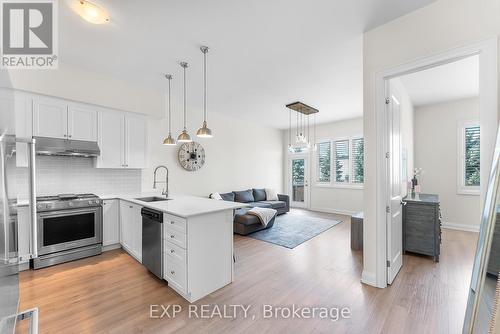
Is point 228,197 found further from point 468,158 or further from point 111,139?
point 468,158

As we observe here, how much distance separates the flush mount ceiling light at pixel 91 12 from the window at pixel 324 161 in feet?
20.8

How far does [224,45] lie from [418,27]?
209cm

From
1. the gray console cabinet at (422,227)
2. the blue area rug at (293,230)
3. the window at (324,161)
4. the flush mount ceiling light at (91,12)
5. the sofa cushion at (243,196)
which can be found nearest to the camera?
the flush mount ceiling light at (91,12)

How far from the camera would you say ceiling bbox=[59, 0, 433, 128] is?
2090 millimetres

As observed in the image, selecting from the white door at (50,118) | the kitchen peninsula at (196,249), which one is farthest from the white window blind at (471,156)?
the white door at (50,118)

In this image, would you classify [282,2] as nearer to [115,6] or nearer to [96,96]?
[115,6]

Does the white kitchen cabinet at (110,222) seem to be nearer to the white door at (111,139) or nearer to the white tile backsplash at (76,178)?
the white tile backsplash at (76,178)

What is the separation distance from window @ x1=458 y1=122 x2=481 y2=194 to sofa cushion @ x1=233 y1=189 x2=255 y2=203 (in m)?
4.94

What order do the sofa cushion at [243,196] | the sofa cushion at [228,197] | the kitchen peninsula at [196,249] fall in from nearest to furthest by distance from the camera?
the kitchen peninsula at [196,249] → the sofa cushion at [228,197] → the sofa cushion at [243,196]

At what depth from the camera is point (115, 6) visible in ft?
6.79

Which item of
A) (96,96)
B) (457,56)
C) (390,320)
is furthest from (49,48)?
(390,320)

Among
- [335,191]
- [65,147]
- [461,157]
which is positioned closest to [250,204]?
[65,147]

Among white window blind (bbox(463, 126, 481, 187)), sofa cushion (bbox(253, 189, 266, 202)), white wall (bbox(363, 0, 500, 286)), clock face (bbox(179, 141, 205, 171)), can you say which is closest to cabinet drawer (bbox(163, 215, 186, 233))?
white wall (bbox(363, 0, 500, 286))

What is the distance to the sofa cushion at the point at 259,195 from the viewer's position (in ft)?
21.2
